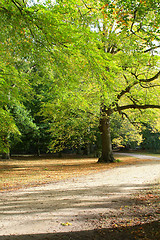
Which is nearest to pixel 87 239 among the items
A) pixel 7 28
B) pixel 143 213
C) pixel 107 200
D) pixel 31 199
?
pixel 143 213

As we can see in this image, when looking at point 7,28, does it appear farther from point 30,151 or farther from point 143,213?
point 30,151

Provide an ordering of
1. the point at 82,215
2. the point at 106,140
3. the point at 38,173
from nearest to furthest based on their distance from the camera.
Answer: the point at 82,215 < the point at 38,173 < the point at 106,140

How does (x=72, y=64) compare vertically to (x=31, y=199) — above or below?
above

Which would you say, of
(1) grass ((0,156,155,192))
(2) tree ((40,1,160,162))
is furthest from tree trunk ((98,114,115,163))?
(1) grass ((0,156,155,192))

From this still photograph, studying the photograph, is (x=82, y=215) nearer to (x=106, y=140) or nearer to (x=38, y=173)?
(x=38, y=173)

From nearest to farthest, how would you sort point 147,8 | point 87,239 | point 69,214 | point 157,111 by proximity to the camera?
point 87,239 < point 69,214 < point 147,8 < point 157,111

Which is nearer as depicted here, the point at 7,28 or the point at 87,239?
the point at 87,239

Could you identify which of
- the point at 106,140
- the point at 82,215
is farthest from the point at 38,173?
the point at 82,215

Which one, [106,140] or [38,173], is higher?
[106,140]

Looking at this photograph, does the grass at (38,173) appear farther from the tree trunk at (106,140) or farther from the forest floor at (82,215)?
the forest floor at (82,215)

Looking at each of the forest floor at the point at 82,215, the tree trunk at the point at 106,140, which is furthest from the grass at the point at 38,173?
the forest floor at the point at 82,215

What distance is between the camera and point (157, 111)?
1839 centimetres

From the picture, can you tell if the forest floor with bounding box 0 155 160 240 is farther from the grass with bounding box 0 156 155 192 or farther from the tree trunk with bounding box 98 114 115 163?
the tree trunk with bounding box 98 114 115 163

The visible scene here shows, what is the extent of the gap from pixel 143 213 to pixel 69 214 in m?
1.56
